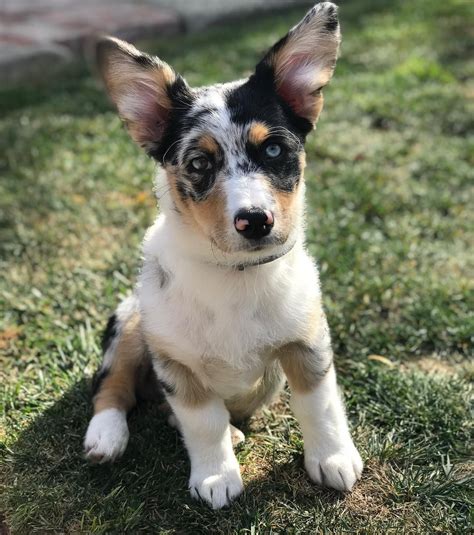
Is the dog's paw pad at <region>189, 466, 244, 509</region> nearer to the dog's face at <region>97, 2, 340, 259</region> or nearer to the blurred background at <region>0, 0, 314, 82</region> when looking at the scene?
the dog's face at <region>97, 2, 340, 259</region>

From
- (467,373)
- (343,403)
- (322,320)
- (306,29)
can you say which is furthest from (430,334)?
(306,29)

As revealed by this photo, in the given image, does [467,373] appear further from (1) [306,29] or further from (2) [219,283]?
(1) [306,29]

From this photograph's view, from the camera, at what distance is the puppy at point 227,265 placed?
10.3ft

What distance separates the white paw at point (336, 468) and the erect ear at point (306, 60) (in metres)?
1.63

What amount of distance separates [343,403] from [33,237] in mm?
2876

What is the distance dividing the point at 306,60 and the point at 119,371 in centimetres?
187

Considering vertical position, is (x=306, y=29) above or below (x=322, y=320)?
above

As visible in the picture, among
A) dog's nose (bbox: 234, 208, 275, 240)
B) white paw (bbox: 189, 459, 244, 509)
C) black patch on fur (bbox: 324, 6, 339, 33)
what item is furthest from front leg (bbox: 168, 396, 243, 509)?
black patch on fur (bbox: 324, 6, 339, 33)

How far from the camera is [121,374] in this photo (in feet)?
A: 12.4

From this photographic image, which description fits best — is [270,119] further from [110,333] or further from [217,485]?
[217,485]

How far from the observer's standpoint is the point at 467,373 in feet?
13.6

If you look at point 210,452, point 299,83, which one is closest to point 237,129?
point 299,83

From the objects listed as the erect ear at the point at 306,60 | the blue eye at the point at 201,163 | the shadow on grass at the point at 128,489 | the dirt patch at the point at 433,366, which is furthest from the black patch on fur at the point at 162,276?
the dirt patch at the point at 433,366

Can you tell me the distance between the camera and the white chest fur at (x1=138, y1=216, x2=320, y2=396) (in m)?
3.22
